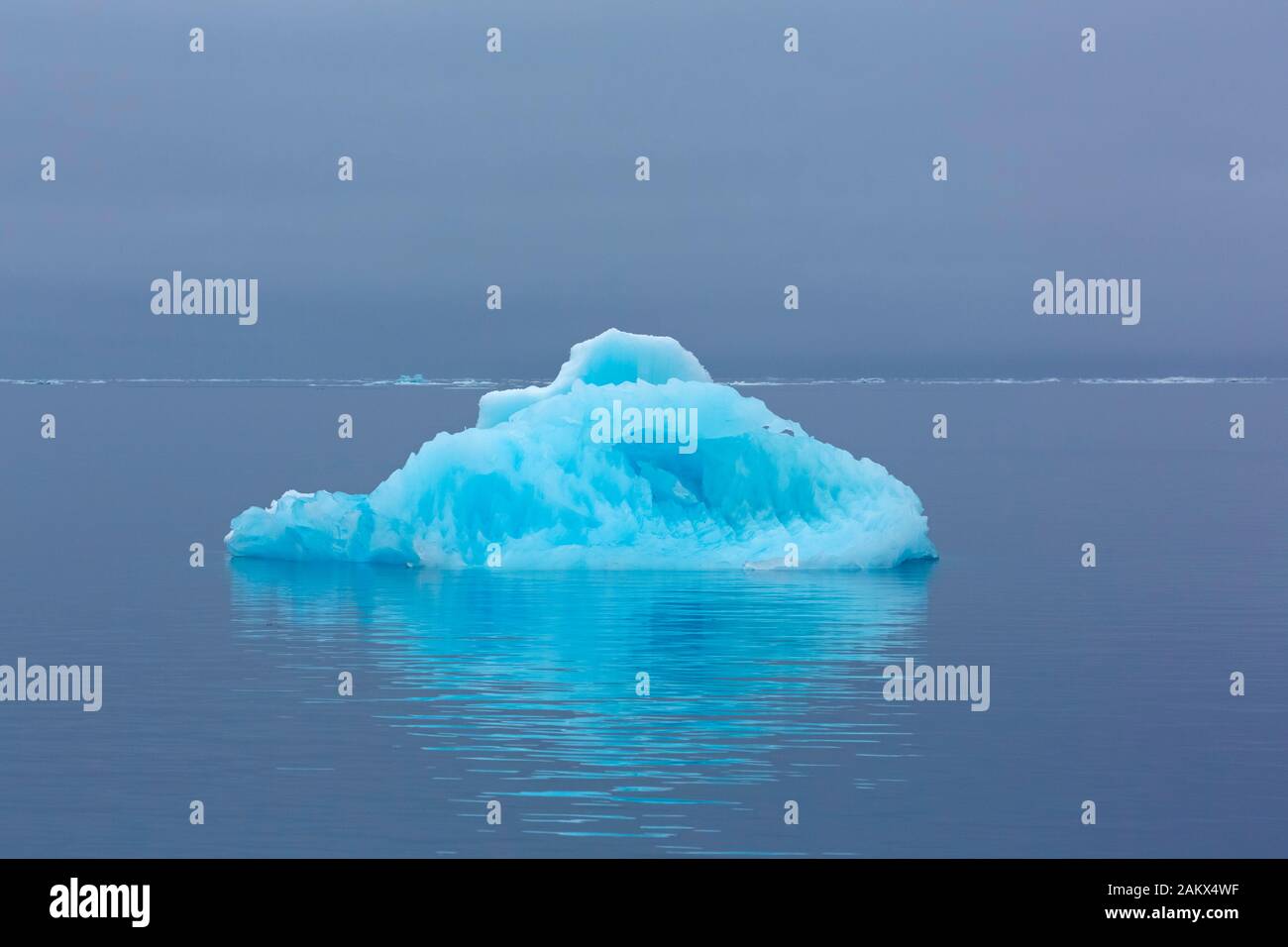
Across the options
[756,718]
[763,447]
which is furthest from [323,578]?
[756,718]

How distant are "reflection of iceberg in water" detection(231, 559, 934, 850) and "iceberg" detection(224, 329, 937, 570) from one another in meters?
0.50

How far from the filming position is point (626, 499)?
107ft

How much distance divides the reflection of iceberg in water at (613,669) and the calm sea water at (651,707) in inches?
2.7

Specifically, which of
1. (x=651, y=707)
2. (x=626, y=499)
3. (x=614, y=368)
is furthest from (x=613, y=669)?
(x=614, y=368)

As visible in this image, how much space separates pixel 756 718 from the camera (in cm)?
2011

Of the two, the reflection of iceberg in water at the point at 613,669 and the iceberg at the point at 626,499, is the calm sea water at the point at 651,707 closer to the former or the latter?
the reflection of iceberg in water at the point at 613,669

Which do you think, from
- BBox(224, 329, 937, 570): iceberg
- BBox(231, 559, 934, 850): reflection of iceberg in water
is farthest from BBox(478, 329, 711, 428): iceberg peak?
BBox(231, 559, 934, 850): reflection of iceberg in water

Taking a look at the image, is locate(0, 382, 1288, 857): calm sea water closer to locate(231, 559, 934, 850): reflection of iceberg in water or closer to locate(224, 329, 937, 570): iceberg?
locate(231, 559, 934, 850): reflection of iceberg in water

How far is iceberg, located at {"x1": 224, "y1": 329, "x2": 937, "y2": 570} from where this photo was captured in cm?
3209

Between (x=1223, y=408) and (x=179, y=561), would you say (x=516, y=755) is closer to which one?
(x=179, y=561)

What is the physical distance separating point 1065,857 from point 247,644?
13370 millimetres

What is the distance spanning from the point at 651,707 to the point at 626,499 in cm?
1197

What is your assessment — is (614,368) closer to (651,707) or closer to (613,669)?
(613,669)

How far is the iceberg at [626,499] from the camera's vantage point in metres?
32.1
